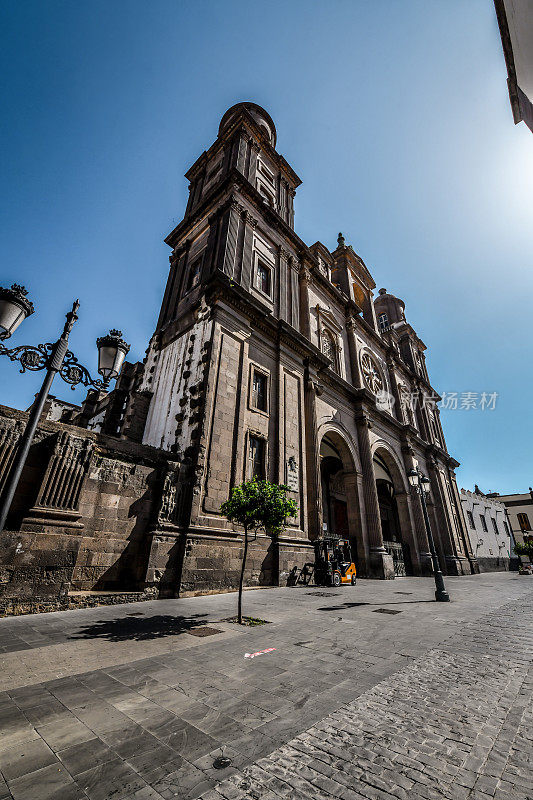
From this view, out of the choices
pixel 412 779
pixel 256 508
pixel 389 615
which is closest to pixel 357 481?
pixel 389 615

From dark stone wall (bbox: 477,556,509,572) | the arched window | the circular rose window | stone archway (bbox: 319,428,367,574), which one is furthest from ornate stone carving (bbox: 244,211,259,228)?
dark stone wall (bbox: 477,556,509,572)

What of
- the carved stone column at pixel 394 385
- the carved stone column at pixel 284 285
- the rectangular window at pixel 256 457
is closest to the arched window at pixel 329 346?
the carved stone column at pixel 284 285

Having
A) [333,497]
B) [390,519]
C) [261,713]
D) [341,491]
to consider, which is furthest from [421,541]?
[261,713]

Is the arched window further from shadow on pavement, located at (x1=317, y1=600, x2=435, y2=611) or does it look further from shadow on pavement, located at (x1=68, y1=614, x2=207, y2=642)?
shadow on pavement, located at (x1=68, y1=614, x2=207, y2=642)

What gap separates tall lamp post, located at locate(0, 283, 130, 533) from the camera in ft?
14.9

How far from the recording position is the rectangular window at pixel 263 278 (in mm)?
17564

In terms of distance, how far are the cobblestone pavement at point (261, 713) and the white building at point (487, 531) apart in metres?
35.0

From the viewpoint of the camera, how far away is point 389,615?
7.27 metres

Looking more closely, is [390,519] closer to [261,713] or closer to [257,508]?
[257,508]

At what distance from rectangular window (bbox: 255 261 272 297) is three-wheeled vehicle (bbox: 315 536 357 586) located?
41.9ft

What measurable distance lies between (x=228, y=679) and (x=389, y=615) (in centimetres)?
513

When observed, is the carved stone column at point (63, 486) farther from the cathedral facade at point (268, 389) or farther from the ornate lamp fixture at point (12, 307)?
the ornate lamp fixture at point (12, 307)

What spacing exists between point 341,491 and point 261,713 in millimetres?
23165

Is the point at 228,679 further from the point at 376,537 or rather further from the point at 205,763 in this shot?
the point at 376,537
